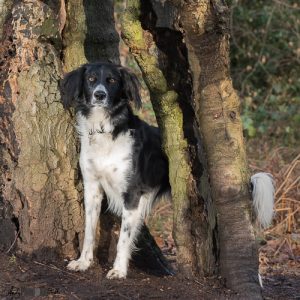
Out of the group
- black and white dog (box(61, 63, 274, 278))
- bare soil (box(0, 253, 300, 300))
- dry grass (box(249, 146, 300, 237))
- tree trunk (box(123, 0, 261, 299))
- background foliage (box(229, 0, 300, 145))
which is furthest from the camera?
background foliage (box(229, 0, 300, 145))

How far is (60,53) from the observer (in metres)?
5.62

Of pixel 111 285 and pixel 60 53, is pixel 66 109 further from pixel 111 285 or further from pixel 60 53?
pixel 111 285

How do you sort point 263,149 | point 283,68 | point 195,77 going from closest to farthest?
point 195,77 < point 263,149 < point 283,68

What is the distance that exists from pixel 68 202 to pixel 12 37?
4.22 ft

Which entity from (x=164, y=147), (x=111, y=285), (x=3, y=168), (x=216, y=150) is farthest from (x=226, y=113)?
(x=3, y=168)

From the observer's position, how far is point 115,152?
17.6 ft

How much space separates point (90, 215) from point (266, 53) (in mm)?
8689

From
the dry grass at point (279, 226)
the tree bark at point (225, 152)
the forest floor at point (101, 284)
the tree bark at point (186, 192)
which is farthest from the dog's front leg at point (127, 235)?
the dry grass at point (279, 226)

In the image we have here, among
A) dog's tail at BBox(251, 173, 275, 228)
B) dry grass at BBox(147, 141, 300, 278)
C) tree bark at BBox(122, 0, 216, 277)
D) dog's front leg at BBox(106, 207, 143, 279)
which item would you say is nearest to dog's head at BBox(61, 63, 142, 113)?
tree bark at BBox(122, 0, 216, 277)

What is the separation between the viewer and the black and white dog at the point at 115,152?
17.4 ft

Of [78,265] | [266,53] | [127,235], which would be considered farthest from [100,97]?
[266,53]

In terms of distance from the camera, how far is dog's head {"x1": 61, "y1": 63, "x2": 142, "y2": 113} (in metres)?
5.30

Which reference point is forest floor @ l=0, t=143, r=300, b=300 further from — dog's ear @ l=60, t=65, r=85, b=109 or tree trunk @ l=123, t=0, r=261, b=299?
dog's ear @ l=60, t=65, r=85, b=109

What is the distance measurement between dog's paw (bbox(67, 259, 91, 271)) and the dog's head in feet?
3.64
